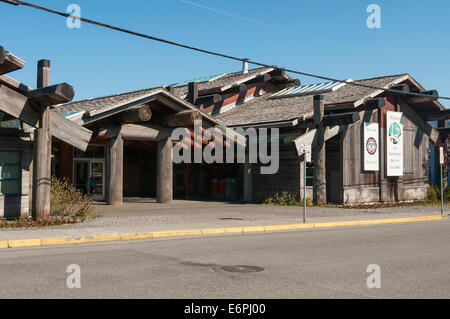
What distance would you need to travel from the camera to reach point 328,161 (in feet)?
84.1

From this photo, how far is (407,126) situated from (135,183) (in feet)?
54.5

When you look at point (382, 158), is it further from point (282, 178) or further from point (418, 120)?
point (282, 178)

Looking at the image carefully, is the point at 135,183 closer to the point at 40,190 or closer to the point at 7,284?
the point at 40,190

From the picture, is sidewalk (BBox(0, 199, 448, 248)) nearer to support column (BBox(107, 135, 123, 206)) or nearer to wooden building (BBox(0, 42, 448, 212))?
support column (BBox(107, 135, 123, 206))

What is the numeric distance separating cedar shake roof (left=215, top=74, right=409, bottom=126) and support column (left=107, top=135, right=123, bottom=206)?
810cm

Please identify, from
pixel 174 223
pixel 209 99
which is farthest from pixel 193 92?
pixel 174 223

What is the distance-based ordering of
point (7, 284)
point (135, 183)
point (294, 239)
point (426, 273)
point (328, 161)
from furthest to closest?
point (135, 183), point (328, 161), point (294, 239), point (426, 273), point (7, 284)

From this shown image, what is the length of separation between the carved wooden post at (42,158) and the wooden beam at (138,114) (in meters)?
6.65

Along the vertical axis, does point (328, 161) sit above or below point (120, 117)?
below

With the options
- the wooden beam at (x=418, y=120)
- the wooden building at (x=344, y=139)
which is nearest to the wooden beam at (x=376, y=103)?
the wooden building at (x=344, y=139)

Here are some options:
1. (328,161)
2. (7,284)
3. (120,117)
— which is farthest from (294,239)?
(328,161)

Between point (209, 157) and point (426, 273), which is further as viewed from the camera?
point (209, 157)
